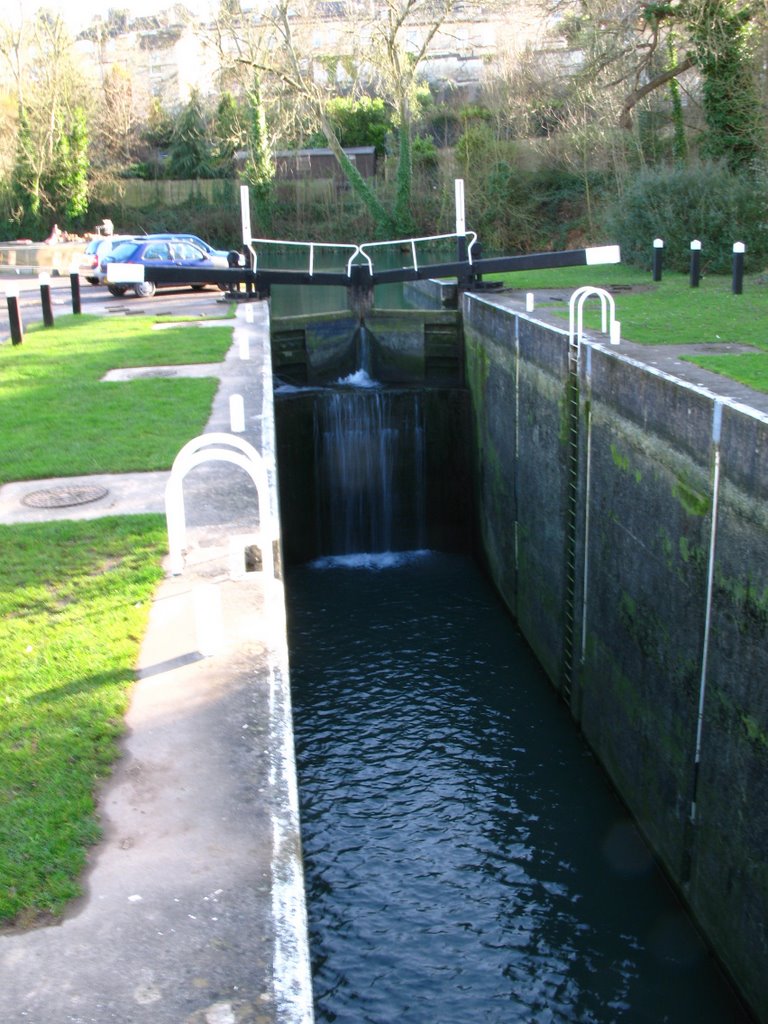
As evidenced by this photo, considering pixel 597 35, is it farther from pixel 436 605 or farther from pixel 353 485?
pixel 436 605

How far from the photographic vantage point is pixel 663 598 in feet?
27.7

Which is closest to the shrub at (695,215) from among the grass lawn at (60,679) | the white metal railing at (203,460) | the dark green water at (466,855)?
the dark green water at (466,855)

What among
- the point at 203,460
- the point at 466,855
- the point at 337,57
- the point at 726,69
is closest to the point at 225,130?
the point at 337,57

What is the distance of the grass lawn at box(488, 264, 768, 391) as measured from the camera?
11.4 m

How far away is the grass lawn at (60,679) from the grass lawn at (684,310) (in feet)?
19.5

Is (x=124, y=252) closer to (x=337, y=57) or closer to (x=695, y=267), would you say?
(x=695, y=267)

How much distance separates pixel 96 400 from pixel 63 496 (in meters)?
3.84

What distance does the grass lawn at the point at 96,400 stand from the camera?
10.1m

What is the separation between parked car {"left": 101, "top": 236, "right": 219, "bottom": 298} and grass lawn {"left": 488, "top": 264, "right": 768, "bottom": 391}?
280 inches

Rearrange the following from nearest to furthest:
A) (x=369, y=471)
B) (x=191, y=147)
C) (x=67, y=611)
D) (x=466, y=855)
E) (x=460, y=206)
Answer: (x=67, y=611), (x=466, y=855), (x=369, y=471), (x=460, y=206), (x=191, y=147)

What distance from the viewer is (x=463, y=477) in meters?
17.3

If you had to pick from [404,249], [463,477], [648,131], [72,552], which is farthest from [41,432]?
[404,249]

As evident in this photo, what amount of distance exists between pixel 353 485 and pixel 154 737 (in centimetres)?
1178

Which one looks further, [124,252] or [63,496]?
[124,252]
